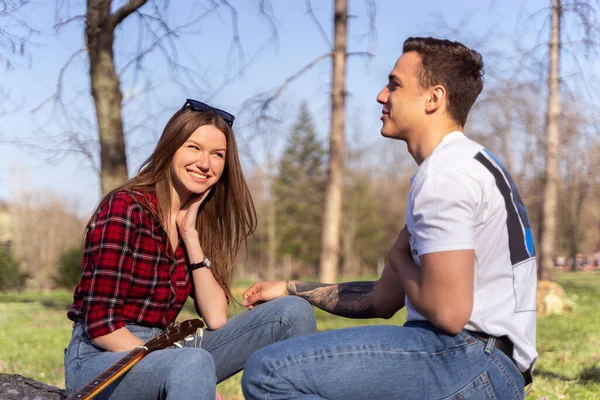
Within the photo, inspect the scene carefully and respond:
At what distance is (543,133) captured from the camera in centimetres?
1242

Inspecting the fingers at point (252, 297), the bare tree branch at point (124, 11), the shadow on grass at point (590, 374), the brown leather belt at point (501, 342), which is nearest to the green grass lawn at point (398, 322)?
the shadow on grass at point (590, 374)

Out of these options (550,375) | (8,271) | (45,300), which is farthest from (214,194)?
(8,271)

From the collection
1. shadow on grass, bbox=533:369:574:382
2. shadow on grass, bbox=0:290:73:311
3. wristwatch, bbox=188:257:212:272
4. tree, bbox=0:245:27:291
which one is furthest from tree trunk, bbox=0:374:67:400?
tree, bbox=0:245:27:291

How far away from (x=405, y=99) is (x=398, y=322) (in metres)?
8.57

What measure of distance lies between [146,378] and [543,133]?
11.5 m

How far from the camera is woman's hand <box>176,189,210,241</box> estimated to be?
303cm

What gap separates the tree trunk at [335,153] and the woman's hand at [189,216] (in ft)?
22.0

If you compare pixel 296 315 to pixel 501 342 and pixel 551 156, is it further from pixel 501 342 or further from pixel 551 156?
pixel 551 156

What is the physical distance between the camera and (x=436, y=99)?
7.38ft

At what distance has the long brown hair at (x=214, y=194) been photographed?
2934 millimetres

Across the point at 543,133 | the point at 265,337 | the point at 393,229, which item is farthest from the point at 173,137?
the point at 393,229

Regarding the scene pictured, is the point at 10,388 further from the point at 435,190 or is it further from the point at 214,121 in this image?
the point at 435,190

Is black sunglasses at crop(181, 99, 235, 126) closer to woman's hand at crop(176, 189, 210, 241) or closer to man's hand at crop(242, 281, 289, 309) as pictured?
woman's hand at crop(176, 189, 210, 241)

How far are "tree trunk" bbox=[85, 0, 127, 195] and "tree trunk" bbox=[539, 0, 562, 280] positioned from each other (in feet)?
24.7
